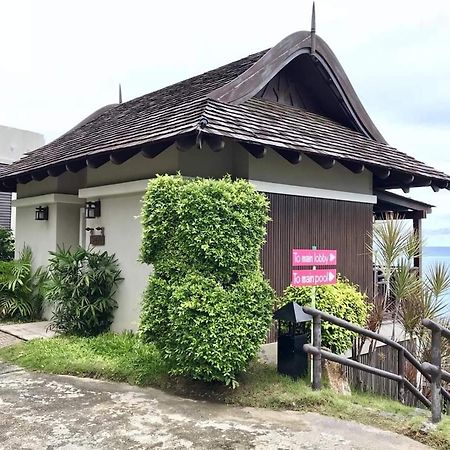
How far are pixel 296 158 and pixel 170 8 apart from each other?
6035 mm

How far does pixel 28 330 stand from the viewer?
9.16 m

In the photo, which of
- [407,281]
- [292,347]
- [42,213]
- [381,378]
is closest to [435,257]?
[407,281]

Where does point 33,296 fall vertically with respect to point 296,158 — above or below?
below

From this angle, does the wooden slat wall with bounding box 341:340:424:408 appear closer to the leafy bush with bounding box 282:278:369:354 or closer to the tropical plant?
the tropical plant

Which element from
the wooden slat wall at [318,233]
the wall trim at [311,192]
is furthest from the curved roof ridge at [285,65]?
the wooden slat wall at [318,233]

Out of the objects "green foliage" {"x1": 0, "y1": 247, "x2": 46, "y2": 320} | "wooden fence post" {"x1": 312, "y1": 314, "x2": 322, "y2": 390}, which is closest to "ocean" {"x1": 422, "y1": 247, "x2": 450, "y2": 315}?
"wooden fence post" {"x1": 312, "y1": 314, "x2": 322, "y2": 390}

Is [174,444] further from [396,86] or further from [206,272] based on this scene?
[396,86]

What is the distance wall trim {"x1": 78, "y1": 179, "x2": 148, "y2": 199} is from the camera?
7824mm

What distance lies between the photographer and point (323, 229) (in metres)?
8.80

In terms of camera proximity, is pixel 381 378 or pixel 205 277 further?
pixel 381 378

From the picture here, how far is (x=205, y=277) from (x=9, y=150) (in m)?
15.1

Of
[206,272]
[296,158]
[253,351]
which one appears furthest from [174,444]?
[296,158]

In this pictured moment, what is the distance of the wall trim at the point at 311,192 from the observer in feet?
25.4

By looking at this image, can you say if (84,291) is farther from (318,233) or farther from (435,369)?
(435,369)
